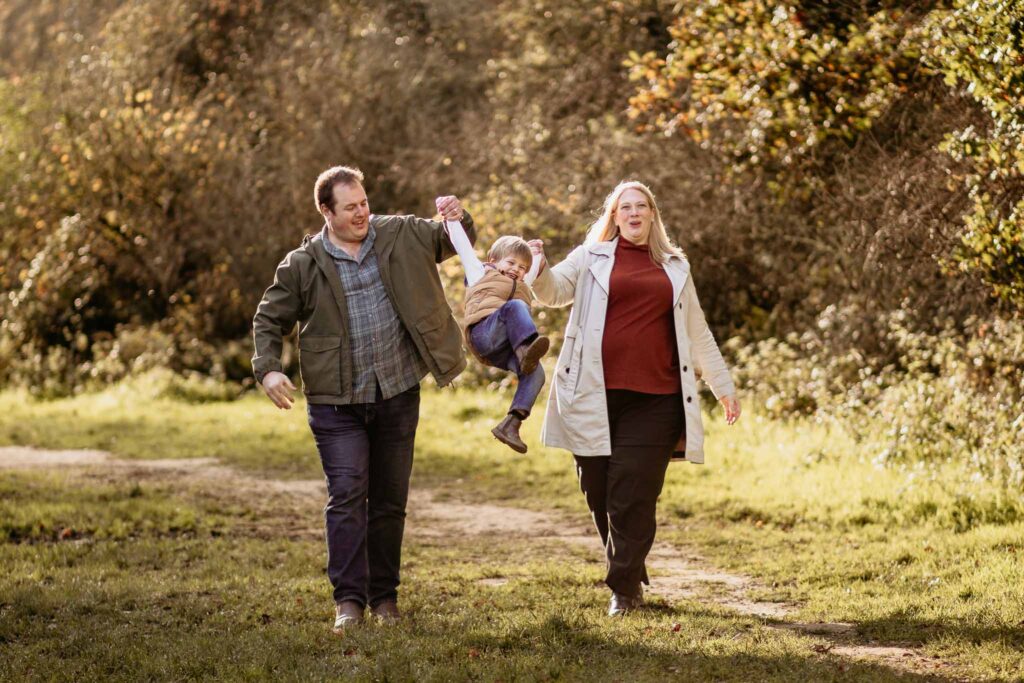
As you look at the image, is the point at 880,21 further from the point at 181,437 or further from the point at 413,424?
the point at 181,437

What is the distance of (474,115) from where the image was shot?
19.8 metres

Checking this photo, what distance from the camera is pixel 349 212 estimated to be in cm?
587

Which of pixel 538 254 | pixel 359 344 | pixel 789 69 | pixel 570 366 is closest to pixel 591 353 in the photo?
pixel 570 366

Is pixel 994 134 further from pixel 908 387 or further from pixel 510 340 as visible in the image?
pixel 510 340

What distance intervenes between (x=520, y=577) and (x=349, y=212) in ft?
8.78

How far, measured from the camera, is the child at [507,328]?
18.3 ft

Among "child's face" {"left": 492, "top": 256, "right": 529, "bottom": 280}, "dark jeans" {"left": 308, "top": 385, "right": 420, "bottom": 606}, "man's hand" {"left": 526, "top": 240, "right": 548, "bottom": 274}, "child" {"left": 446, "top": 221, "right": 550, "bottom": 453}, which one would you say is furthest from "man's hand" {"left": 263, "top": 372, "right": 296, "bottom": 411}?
"man's hand" {"left": 526, "top": 240, "right": 548, "bottom": 274}

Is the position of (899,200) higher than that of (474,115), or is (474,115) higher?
(474,115)

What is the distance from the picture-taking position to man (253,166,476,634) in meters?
5.88

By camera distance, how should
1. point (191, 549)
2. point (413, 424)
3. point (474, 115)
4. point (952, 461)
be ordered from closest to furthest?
point (413, 424)
point (191, 549)
point (952, 461)
point (474, 115)

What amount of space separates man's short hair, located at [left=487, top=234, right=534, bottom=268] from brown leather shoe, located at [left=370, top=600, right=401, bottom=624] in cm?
175

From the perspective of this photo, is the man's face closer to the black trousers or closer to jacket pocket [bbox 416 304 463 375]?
jacket pocket [bbox 416 304 463 375]

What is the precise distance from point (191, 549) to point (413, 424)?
9.71 ft

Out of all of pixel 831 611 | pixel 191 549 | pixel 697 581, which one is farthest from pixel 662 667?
pixel 191 549
